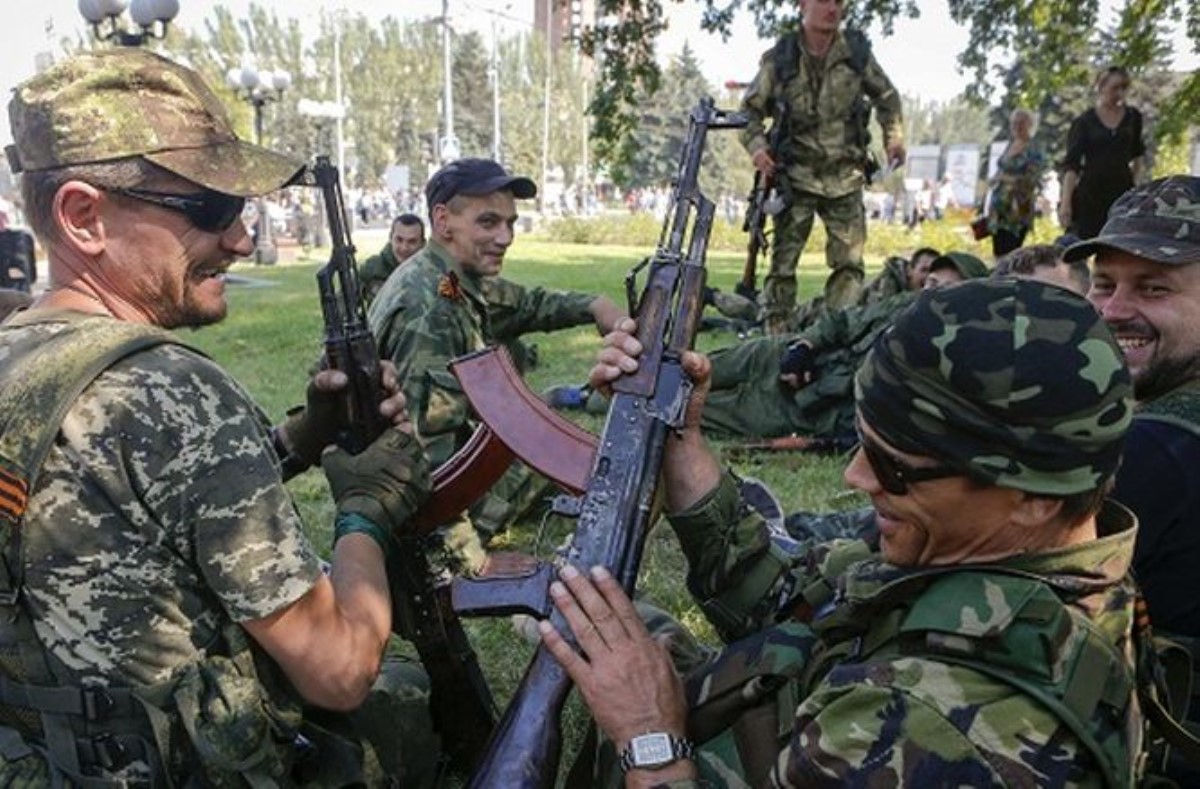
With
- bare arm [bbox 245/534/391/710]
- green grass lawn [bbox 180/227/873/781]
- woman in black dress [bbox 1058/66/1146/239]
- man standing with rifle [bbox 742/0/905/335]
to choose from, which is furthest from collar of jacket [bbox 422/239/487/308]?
woman in black dress [bbox 1058/66/1146/239]

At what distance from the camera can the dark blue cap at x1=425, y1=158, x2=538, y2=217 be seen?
16.5 feet

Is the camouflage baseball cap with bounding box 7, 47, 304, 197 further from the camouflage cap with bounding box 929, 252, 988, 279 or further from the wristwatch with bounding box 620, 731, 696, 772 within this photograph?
the camouflage cap with bounding box 929, 252, 988, 279

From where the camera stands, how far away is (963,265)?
21.4ft

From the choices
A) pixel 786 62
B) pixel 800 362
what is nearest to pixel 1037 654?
pixel 800 362

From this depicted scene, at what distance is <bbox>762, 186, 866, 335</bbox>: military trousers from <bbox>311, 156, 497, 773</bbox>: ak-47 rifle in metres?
6.19

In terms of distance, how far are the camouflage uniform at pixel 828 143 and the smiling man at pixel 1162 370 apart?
5623mm

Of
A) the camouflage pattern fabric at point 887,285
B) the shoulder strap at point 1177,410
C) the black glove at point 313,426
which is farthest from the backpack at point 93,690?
the camouflage pattern fabric at point 887,285

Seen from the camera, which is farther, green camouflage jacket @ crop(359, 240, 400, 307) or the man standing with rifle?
green camouflage jacket @ crop(359, 240, 400, 307)

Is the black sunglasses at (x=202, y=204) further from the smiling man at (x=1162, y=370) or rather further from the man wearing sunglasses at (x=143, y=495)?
the smiling man at (x=1162, y=370)

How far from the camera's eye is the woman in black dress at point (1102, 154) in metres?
9.99

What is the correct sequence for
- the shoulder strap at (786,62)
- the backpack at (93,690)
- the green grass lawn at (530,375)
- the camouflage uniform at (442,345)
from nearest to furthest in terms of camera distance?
the backpack at (93,690) → the green grass lawn at (530,375) → the camouflage uniform at (442,345) → the shoulder strap at (786,62)

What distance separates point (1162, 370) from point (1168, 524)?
66cm

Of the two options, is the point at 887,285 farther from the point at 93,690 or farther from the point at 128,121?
the point at 93,690

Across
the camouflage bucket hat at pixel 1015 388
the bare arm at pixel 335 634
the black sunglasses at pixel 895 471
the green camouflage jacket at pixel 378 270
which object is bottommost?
the green camouflage jacket at pixel 378 270
